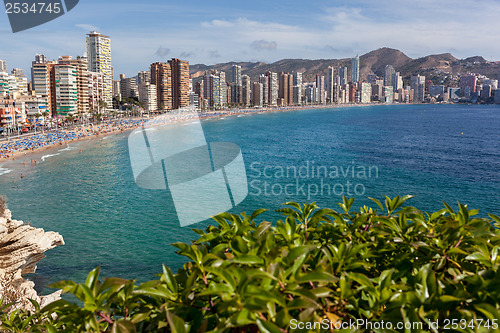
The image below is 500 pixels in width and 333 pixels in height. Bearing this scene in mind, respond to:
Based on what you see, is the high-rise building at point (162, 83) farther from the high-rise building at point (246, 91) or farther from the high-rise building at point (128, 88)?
the high-rise building at point (246, 91)

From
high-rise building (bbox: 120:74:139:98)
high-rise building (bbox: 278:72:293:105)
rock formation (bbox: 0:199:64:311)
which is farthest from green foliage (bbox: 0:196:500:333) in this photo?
high-rise building (bbox: 278:72:293:105)

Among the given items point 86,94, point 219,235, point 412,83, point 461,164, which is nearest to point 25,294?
point 219,235

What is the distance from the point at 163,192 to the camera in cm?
2075

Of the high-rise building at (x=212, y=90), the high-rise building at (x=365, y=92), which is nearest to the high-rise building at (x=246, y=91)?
the high-rise building at (x=212, y=90)

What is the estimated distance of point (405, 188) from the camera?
20.3 m

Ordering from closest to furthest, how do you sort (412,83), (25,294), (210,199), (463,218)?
(463,218) < (25,294) < (210,199) < (412,83)

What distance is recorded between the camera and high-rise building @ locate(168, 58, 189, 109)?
93.2 metres

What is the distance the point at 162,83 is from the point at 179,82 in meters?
4.10

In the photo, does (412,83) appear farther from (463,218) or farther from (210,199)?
(463,218)

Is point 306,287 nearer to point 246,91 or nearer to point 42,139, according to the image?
point 42,139

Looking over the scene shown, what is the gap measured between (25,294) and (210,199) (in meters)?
11.9

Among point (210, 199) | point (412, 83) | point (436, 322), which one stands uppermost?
point (412, 83)

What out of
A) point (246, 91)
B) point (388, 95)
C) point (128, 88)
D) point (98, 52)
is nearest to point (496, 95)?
point (388, 95)

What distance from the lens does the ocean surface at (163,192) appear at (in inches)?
493
